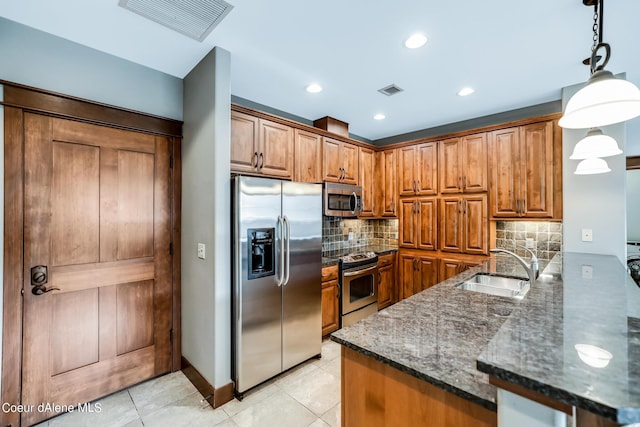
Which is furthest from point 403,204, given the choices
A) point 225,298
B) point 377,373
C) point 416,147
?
point 377,373

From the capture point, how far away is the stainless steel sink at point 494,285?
224 centimetres

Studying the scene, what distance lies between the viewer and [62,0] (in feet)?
5.59

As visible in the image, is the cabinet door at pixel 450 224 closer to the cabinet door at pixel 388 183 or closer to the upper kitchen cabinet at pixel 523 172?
the upper kitchen cabinet at pixel 523 172

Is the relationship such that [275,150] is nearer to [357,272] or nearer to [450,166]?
[357,272]

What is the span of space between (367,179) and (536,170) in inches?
78.9

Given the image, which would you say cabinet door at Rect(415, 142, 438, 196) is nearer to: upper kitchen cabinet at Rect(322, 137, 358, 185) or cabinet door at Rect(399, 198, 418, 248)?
cabinet door at Rect(399, 198, 418, 248)

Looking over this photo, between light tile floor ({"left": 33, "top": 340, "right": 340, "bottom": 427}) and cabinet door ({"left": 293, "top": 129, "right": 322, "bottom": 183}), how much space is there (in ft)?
6.63

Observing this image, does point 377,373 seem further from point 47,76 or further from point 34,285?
point 47,76

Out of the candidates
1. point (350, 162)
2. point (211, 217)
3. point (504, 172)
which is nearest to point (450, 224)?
point (504, 172)

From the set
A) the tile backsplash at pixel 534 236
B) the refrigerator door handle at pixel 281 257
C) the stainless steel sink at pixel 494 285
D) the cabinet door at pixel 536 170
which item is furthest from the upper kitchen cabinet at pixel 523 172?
the refrigerator door handle at pixel 281 257

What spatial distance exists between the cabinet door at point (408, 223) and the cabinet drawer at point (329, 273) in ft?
4.45

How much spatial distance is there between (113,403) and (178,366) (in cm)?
52

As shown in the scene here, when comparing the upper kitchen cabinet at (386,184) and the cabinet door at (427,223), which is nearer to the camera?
the cabinet door at (427,223)

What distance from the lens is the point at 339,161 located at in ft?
12.3
